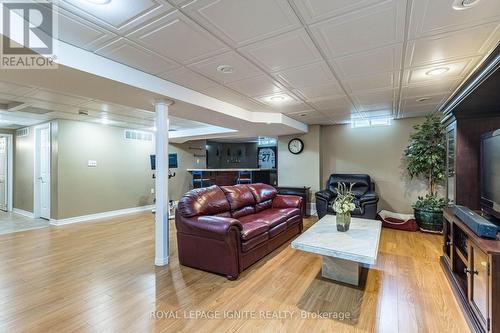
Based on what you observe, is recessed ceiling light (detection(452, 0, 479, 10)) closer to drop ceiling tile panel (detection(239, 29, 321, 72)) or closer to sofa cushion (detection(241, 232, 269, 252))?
drop ceiling tile panel (detection(239, 29, 321, 72))

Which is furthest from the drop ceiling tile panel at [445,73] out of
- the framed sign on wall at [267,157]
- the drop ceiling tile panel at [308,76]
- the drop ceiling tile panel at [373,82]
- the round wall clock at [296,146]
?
the framed sign on wall at [267,157]

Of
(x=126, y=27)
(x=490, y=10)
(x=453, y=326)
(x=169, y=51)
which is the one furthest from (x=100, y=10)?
(x=453, y=326)

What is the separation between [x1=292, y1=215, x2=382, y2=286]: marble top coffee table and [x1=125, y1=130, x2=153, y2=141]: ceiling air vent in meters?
5.54

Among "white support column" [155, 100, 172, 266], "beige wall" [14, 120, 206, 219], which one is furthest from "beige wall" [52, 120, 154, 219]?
"white support column" [155, 100, 172, 266]

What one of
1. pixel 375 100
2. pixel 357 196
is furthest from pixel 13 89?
pixel 357 196

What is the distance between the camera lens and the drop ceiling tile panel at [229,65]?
2371 millimetres

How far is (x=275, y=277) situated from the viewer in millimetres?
2732

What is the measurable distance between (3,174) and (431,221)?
10297 mm

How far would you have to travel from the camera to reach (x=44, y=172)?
218 inches

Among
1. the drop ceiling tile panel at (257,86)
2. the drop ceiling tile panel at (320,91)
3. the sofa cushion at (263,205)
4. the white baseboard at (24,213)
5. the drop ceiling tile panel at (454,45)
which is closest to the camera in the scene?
the drop ceiling tile panel at (454,45)

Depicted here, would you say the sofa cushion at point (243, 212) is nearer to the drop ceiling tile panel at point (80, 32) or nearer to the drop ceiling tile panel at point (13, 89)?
the drop ceiling tile panel at point (80, 32)

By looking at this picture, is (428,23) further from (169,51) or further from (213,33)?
(169,51)

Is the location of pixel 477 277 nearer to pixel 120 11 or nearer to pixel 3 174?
pixel 120 11

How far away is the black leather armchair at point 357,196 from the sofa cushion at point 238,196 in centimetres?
162
